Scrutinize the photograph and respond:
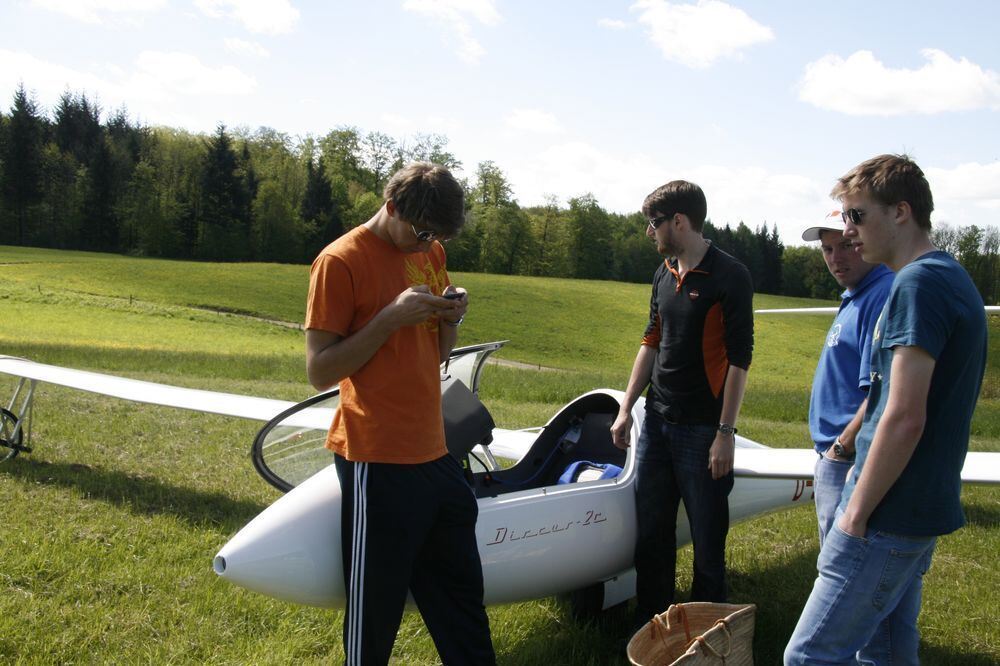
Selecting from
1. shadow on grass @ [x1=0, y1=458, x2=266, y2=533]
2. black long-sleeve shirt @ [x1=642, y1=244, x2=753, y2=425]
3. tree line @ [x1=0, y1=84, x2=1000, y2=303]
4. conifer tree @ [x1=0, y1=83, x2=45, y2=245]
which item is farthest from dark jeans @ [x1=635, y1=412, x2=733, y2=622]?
conifer tree @ [x1=0, y1=83, x2=45, y2=245]

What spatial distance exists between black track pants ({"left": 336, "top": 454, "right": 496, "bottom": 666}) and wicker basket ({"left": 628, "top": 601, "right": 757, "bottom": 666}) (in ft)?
2.50

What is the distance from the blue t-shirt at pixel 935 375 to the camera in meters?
2.01

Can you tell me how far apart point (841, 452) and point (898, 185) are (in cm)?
116

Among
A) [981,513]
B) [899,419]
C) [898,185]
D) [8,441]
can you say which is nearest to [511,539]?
[899,419]

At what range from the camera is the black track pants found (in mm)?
2697

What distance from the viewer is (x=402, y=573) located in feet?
8.99

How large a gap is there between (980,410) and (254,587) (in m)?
18.4

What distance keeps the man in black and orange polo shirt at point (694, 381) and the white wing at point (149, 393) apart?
3588mm

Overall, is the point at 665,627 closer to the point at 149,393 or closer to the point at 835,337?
the point at 835,337

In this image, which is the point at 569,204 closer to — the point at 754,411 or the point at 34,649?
the point at 754,411

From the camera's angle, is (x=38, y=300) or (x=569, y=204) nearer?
(x=38, y=300)

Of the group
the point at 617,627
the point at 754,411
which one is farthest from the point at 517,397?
the point at 617,627

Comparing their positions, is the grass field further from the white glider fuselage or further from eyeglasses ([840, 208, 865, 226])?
eyeglasses ([840, 208, 865, 226])

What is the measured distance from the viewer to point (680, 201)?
354cm
